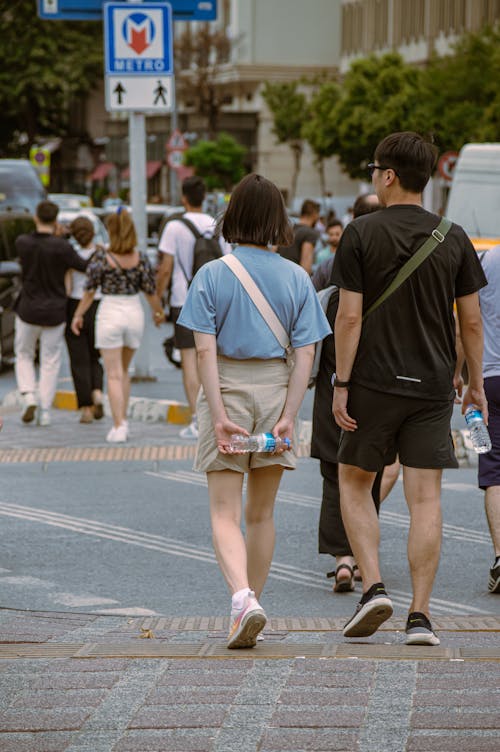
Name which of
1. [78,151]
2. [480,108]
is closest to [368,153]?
[480,108]

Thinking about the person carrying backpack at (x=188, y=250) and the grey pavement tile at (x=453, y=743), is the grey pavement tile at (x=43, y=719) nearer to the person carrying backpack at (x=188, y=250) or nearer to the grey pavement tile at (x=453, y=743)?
the grey pavement tile at (x=453, y=743)

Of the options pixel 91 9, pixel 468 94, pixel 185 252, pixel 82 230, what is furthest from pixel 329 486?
pixel 468 94

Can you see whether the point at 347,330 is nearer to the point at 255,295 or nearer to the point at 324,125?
the point at 255,295

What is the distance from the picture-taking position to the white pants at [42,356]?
562 inches

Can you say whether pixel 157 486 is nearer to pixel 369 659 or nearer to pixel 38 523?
pixel 38 523

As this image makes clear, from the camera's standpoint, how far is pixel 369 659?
531 cm

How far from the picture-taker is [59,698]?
486 centimetres

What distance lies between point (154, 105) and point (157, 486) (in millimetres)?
5894

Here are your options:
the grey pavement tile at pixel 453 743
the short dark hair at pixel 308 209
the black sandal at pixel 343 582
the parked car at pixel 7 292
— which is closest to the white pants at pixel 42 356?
the short dark hair at pixel 308 209

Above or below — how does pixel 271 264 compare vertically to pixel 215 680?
above

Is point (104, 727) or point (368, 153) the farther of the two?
point (368, 153)

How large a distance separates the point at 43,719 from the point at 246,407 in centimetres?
175

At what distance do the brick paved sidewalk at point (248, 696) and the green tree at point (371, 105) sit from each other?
47626 millimetres

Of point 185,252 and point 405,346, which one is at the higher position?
point 405,346
